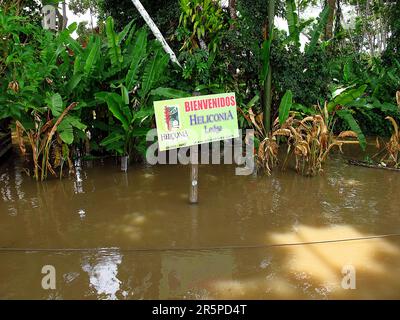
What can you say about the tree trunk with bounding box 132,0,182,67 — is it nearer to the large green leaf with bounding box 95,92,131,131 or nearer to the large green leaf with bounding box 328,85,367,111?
the large green leaf with bounding box 95,92,131,131

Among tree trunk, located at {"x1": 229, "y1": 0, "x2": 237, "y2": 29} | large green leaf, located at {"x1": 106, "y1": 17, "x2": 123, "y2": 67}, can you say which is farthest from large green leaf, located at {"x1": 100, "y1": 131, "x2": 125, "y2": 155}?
tree trunk, located at {"x1": 229, "y1": 0, "x2": 237, "y2": 29}

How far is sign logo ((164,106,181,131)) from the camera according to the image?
4.06 meters

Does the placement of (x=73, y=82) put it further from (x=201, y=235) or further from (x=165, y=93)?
(x=201, y=235)

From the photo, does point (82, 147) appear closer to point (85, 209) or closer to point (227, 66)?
point (85, 209)

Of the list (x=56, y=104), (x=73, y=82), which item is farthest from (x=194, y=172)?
(x=73, y=82)

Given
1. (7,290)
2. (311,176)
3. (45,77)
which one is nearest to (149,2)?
(45,77)

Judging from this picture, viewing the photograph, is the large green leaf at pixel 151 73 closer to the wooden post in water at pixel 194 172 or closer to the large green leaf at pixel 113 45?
the large green leaf at pixel 113 45

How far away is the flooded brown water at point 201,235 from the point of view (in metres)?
2.93

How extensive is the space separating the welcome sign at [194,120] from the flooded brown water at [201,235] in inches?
31.1

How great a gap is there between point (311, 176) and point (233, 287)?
3184 mm

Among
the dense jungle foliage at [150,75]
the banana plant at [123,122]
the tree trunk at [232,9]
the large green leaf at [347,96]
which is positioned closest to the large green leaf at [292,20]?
the dense jungle foliage at [150,75]

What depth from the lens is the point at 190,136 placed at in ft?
13.6

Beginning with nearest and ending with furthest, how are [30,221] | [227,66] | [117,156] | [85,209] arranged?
[30,221], [85,209], [117,156], [227,66]

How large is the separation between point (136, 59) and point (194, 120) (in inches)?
85.9
